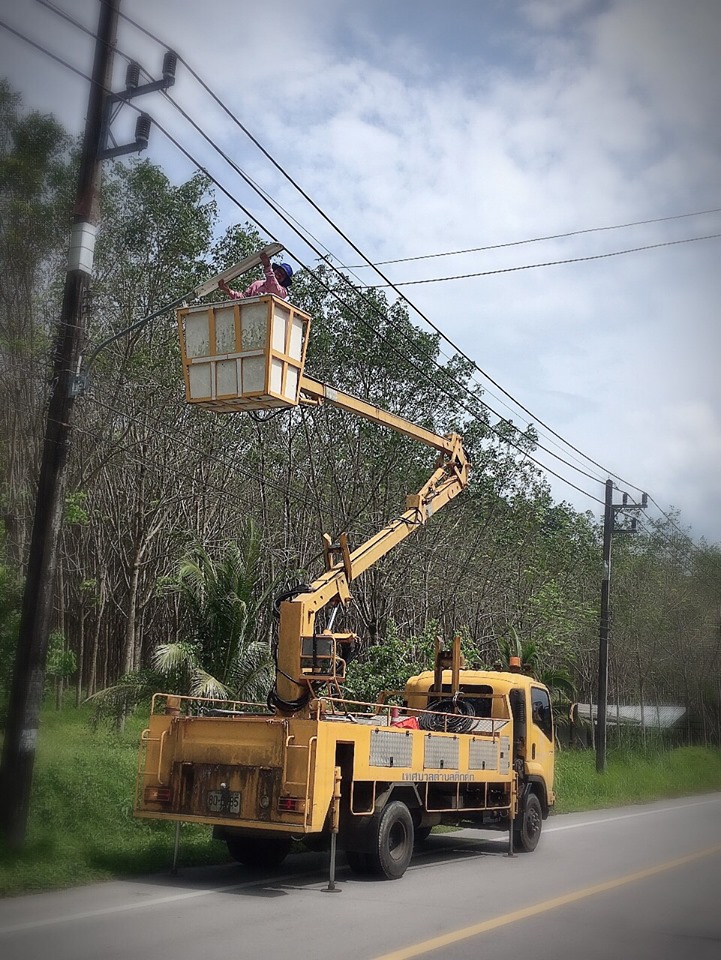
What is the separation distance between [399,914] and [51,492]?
19.2 ft

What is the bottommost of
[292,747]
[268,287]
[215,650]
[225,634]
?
[292,747]

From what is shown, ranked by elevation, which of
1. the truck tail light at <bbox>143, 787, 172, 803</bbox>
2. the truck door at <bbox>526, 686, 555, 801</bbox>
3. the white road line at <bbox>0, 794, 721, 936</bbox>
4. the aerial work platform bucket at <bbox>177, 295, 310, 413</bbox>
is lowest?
the white road line at <bbox>0, 794, 721, 936</bbox>

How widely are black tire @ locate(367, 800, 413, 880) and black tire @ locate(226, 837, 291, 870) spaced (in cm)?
120

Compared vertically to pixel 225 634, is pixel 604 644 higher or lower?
higher

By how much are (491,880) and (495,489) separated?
22.5m

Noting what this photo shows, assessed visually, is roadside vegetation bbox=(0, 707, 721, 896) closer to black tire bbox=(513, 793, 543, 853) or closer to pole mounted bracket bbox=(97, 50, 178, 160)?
black tire bbox=(513, 793, 543, 853)

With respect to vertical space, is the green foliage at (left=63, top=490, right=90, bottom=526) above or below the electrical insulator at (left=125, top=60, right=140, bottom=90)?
below

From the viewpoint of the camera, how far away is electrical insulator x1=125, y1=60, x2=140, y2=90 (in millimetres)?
11398

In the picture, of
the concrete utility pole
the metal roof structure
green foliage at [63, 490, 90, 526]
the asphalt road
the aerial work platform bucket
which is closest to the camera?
the asphalt road

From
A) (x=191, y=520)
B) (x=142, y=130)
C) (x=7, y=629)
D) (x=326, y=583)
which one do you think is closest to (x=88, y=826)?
(x=326, y=583)

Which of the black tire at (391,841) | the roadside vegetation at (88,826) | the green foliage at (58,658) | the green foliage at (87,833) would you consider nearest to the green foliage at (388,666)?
the roadside vegetation at (88,826)

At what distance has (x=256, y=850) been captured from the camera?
11.8m

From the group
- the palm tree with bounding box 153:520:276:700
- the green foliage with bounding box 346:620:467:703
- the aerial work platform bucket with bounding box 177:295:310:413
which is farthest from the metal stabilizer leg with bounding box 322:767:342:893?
the green foliage with bounding box 346:620:467:703

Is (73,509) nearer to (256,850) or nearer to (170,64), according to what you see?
(256,850)
